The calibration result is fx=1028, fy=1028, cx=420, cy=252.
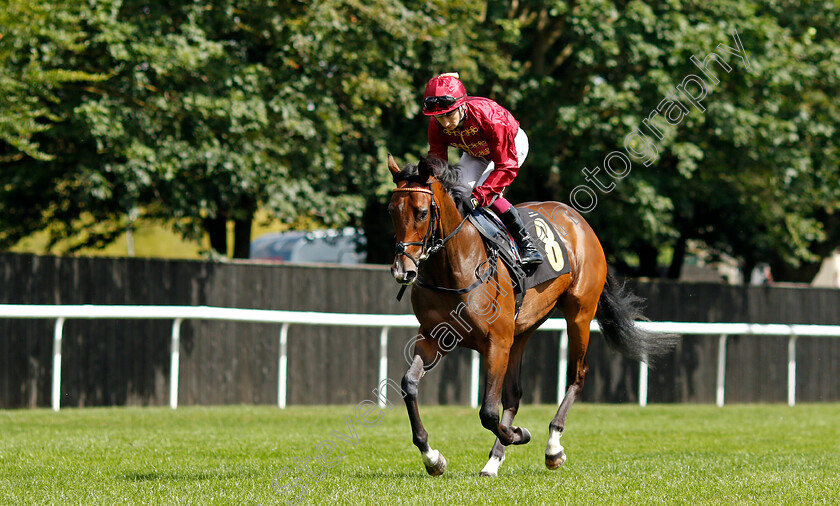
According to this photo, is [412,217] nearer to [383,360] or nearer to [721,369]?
[383,360]

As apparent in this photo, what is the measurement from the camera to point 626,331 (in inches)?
330

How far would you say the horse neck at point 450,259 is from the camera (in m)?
6.39

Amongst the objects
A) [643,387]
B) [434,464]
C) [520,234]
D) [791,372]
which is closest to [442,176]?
[520,234]

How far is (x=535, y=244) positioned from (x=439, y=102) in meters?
1.44

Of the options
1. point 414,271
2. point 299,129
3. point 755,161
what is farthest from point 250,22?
point 414,271

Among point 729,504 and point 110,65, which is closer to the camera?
point 729,504

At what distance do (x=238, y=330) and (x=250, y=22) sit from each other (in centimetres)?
413

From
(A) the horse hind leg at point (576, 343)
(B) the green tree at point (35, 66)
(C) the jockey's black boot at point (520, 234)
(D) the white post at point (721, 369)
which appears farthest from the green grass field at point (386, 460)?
(D) the white post at point (721, 369)

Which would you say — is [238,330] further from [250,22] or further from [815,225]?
[815,225]

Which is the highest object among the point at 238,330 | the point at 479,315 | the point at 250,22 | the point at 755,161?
the point at 250,22

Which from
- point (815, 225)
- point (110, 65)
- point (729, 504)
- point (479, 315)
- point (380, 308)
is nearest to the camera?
point (729, 504)

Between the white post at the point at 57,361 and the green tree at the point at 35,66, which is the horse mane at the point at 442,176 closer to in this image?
the green tree at the point at 35,66

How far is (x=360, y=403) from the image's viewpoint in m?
13.8

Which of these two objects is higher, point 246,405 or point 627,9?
point 627,9
